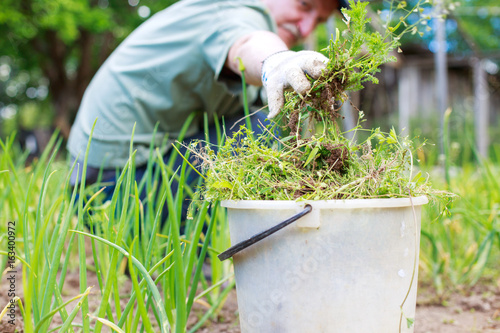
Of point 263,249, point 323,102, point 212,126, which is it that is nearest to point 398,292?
point 263,249

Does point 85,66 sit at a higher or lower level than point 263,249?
higher

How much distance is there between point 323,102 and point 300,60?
0.08 meters

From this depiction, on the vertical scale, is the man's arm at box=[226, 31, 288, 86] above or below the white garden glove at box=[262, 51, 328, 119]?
above

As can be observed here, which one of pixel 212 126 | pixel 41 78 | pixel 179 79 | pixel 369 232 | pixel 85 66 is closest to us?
pixel 369 232

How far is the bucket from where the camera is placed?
619 millimetres

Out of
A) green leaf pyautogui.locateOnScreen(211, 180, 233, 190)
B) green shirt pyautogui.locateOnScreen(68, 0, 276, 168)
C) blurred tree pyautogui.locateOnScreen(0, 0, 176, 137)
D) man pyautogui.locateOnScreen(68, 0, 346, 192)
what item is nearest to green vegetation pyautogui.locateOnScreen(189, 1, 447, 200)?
green leaf pyautogui.locateOnScreen(211, 180, 233, 190)

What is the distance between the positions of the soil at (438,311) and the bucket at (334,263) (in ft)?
1.43

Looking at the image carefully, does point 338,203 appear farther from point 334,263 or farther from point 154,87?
point 154,87

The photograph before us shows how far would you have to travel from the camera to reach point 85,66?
29.9ft

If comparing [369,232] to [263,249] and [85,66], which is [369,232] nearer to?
[263,249]

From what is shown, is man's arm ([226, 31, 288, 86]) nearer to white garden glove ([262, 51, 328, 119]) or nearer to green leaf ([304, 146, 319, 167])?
white garden glove ([262, 51, 328, 119])

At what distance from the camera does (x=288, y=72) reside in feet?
2.41

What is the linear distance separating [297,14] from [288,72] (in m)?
1.00

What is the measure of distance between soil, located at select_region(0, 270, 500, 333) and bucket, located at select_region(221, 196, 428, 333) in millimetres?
436
